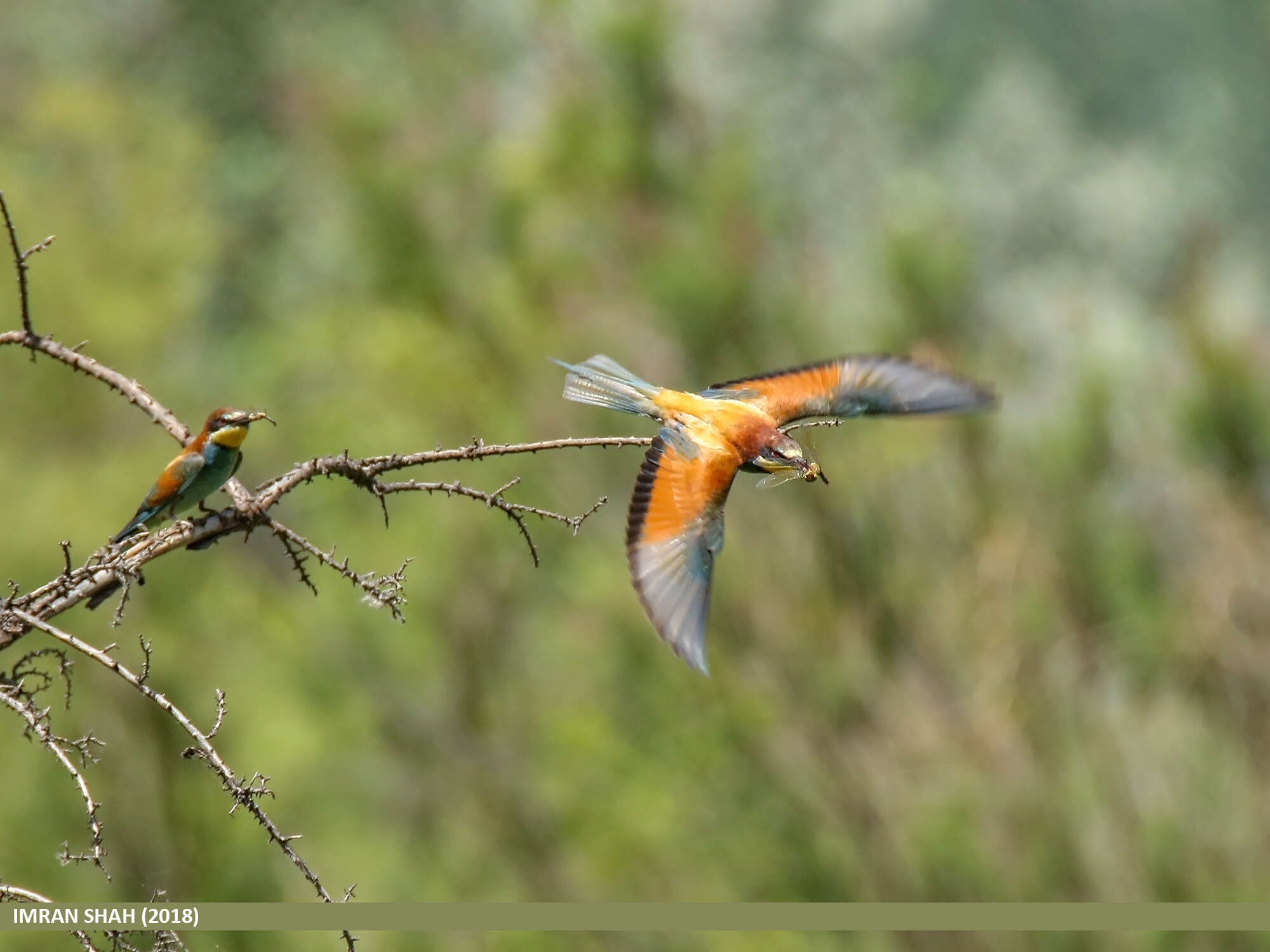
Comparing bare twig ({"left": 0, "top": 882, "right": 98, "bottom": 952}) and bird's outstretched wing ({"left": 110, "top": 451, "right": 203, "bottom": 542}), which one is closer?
bare twig ({"left": 0, "top": 882, "right": 98, "bottom": 952})

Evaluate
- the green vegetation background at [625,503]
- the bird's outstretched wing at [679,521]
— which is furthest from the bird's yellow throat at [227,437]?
the green vegetation background at [625,503]

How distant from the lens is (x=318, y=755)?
13.8m

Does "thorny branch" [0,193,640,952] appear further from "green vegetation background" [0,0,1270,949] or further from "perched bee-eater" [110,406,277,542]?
"green vegetation background" [0,0,1270,949]

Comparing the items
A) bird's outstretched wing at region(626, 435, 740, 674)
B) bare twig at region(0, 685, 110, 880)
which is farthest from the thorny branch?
bird's outstretched wing at region(626, 435, 740, 674)

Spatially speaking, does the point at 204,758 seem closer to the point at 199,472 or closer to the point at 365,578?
the point at 365,578

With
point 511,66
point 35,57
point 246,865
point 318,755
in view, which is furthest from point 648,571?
point 35,57

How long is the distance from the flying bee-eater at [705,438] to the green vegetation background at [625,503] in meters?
5.97

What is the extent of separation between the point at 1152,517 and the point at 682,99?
15.1 feet

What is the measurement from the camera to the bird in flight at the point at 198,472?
8.30ft

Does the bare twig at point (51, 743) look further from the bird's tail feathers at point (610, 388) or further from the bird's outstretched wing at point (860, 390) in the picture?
the bird's outstretched wing at point (860, 390)

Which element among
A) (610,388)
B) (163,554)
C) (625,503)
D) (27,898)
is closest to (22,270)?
(163,554)

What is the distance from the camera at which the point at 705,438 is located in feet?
8.36

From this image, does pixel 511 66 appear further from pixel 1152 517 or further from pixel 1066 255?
pixel 1152 517

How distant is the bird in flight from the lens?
99.6 inches
